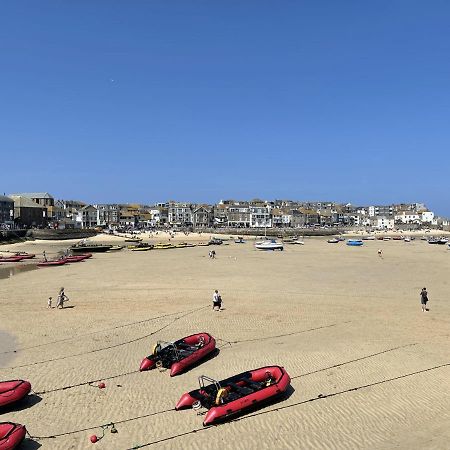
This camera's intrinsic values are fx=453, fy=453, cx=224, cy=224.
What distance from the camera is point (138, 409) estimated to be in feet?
38.7

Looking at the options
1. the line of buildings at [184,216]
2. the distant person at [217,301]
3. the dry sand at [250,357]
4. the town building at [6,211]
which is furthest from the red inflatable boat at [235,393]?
the line of buildings at [184,216]

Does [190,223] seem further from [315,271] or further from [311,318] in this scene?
[311,318]

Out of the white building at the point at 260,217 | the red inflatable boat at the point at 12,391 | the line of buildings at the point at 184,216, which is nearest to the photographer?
the red inflatable boat at the point at 12,391

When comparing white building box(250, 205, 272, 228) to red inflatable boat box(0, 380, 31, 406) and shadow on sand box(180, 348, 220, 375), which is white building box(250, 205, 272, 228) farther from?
red inflatable boat box(0, 380, 31, 406)

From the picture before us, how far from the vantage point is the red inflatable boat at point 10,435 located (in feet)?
30.9

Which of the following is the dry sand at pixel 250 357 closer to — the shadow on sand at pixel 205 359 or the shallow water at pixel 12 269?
the shadow on sand at pixel 205 359

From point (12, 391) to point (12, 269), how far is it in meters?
35.8

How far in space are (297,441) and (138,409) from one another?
4218mm

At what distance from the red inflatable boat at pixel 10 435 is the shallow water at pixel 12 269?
30.5 metres

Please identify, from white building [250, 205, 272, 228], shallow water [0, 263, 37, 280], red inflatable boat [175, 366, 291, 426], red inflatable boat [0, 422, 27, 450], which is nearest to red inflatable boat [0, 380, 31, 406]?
red inflatable boat [0, 422, 27, 450]

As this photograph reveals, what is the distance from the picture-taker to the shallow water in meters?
40.0

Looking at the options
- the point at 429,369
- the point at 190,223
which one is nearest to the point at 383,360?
the point at 429,369

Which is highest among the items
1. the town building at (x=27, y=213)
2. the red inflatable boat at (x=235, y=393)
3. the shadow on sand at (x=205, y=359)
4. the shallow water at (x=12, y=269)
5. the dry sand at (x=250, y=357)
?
the town building at (x=27, y=213)

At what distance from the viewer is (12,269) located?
4428cm
